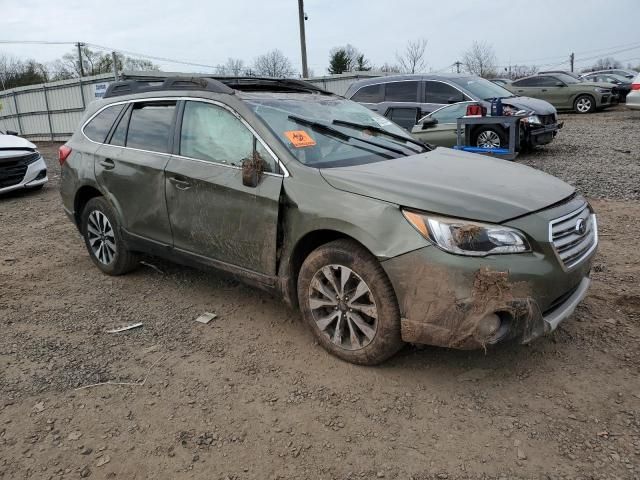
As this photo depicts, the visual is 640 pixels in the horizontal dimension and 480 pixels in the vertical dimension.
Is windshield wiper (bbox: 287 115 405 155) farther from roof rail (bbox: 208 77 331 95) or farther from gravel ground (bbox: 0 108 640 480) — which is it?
gravel ground (bbox: 0 108 640 480)

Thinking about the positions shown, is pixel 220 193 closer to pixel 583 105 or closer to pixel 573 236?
pixel 573 236

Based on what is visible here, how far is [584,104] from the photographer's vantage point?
1839 centimetres

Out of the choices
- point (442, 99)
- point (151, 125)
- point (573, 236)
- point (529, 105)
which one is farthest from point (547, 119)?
point (151, 125)

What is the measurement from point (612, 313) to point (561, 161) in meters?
6.57

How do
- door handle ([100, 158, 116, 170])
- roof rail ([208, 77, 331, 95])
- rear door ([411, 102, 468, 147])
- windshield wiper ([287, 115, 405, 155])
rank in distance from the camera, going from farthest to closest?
rear door ([411, 102, 468, 147])
door handle ([100, 158, 116, 170])
roof rail ([208, 77, 331, 95])
windshield wiper ([287, 115, 405, 155])

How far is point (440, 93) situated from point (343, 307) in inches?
348

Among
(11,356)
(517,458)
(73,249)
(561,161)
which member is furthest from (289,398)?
(561,161)

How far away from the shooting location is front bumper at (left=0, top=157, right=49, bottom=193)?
9.64 metres

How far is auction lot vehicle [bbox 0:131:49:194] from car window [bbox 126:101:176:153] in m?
6.21

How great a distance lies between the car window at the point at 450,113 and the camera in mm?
10141

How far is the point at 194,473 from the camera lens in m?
2.52

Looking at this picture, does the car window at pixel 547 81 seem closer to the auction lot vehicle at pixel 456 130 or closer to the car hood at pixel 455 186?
the auction lot vehicle at pixel 456 130

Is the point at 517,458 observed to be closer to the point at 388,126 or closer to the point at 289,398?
the point at 289,398

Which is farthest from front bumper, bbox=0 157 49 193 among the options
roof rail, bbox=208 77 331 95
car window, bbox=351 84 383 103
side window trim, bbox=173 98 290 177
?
roof rail, bbox=208 77 331 95
